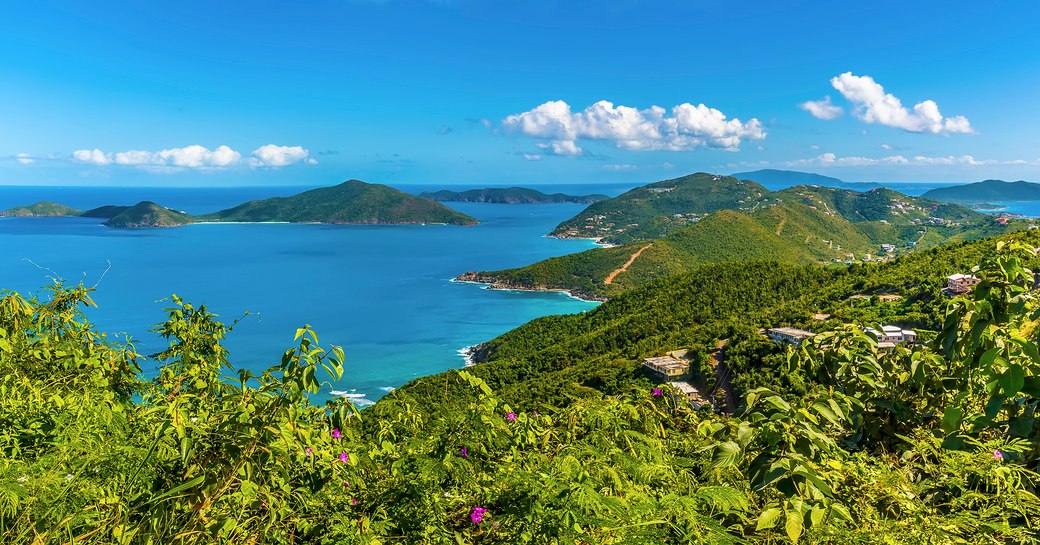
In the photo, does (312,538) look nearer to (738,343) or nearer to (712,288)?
(738,343)

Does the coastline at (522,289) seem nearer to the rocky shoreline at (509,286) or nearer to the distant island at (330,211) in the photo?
the rocky shoreline at (509,286)

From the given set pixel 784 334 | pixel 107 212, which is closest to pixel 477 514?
pixel 784 334

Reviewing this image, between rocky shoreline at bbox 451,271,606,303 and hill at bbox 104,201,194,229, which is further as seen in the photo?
hill at bbox 104,201,194,229

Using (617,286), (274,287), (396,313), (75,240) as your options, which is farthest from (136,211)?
(617,286)

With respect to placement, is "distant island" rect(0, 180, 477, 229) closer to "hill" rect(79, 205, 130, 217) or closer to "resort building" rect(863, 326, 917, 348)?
"hill" rect(79, 205, 130, 217)

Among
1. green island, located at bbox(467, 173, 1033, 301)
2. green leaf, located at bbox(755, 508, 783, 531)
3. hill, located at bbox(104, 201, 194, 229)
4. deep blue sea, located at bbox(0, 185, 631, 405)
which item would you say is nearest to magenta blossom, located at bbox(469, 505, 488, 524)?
green leaf, located at bbox(755, 508, 783, 531)

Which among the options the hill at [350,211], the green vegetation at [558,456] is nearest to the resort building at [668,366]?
the green vegetation at [558,456]
